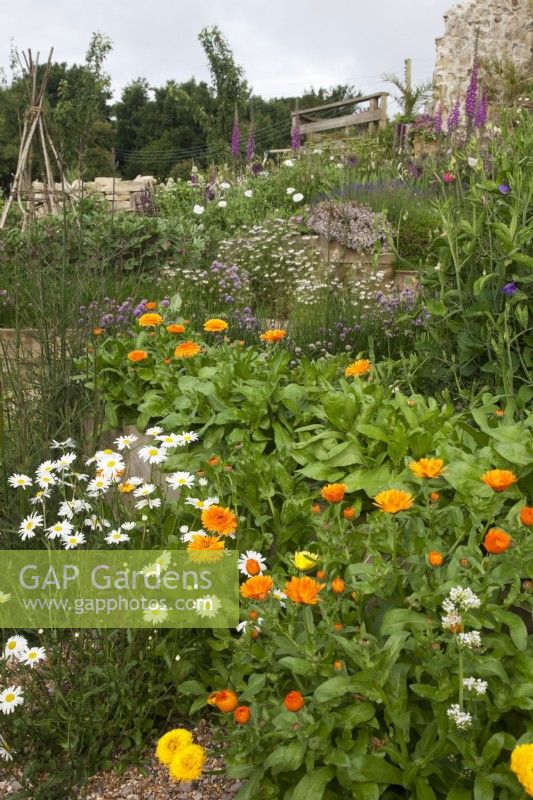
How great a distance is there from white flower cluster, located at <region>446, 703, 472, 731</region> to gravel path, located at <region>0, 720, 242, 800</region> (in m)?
0.72

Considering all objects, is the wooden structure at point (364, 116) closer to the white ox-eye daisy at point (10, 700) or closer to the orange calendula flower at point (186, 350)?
the orange calendula flower at point (186, 350)

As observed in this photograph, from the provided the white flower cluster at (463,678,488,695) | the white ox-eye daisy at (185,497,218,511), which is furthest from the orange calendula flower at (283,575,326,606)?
the white ox-eye daisy at (185,497,218,511)

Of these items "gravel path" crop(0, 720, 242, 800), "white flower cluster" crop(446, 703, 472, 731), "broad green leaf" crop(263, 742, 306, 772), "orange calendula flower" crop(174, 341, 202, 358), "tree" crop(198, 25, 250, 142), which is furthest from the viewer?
"tree" crop(198, 25, 250, 142)

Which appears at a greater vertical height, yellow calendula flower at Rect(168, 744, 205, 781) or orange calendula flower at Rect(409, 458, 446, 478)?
orange calendula flower at Rect(409, 458, 446, 478)

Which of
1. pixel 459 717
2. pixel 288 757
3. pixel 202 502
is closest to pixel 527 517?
pixel 459 717

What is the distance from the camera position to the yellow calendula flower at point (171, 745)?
1446mm

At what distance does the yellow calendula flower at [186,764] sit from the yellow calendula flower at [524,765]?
618 millimetres

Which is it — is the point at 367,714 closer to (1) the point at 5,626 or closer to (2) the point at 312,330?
(1) the point at 5,626

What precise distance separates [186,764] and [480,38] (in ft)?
49.2

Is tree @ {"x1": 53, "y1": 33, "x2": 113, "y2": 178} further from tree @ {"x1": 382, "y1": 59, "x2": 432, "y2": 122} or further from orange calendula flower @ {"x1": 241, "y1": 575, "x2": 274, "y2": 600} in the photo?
orange calendula flower @ {"x1": 241, "y1": 575, "x2": 274, "y2": 600}

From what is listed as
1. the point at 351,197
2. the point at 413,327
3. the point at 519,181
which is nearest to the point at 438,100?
the point at 351,197

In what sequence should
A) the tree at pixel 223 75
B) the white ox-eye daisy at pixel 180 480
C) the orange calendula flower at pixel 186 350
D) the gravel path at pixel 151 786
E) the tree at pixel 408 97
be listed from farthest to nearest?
1. the tree at pixel 223 75
2. the tree at pixel 408 97
3. the orange calendula flower at pixel 186 350
4. the white ox-eye daisy at pixel 180 480
5. the gravel path at pixel 151 786

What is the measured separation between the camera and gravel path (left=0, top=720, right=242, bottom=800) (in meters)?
1.77

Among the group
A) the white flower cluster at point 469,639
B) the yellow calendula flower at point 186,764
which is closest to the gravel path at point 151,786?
the yellow calendula flower at point 186,764
